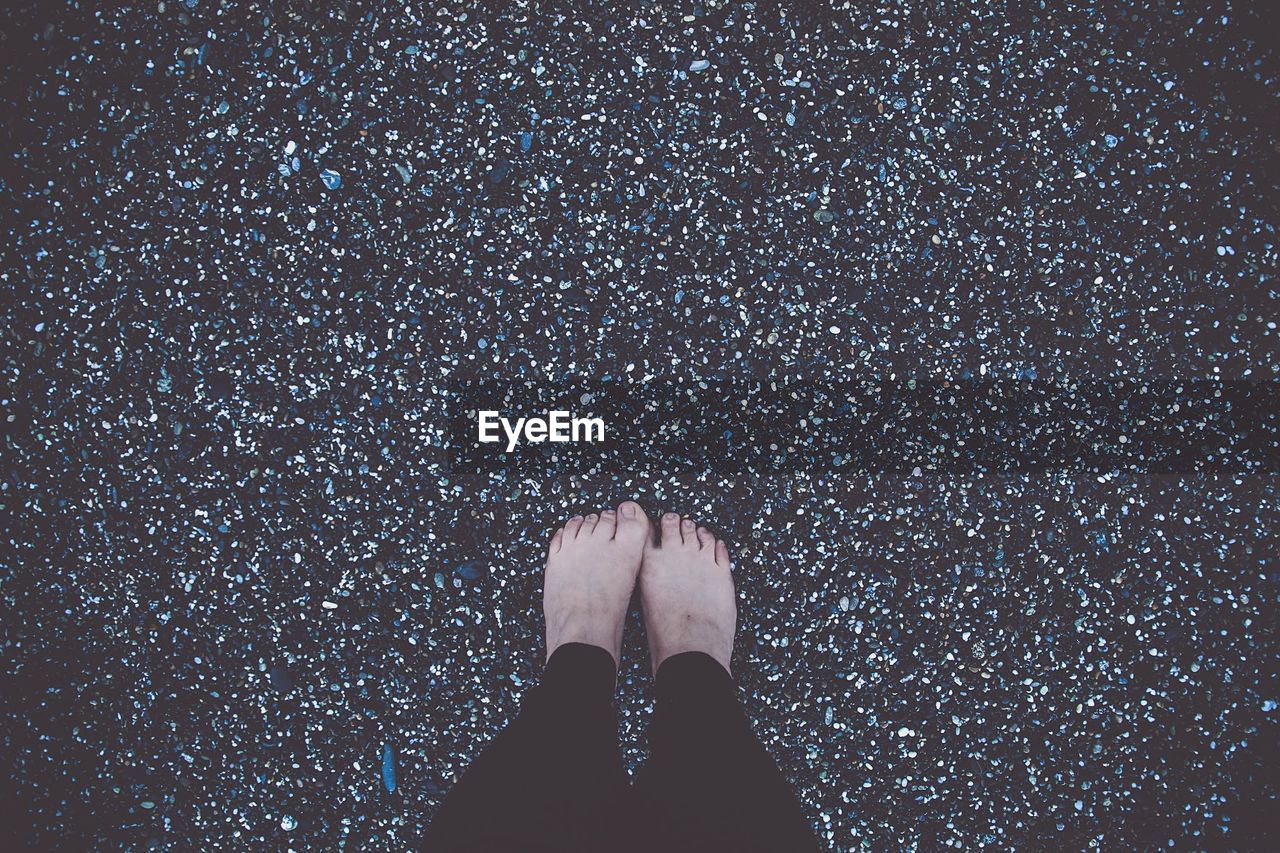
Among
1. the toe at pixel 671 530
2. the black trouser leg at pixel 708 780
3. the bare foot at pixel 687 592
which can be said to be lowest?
the black trouser leg at pixel 708 780

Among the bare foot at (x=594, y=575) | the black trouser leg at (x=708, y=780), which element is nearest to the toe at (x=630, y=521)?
the bare foot at (x=594, y=575)

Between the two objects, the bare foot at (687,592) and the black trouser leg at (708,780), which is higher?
the bare foot at (687,592)

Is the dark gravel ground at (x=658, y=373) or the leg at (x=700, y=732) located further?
the dark gravel ground at (x=658, y=373)

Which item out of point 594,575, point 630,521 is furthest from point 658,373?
point 594,575

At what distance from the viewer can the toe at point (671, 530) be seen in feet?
4.66

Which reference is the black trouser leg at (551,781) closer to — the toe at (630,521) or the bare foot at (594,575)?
the bare foot at (594,575)

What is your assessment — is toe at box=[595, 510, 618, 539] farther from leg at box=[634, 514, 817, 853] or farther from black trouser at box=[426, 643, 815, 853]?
black trouser at box=[426, 643, 815, 853]

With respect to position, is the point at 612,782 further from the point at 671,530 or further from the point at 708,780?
the point at 671,530

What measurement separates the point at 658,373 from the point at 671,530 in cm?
31

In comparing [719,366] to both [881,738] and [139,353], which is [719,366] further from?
[139,353]

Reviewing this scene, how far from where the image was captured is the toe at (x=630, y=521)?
1419mm

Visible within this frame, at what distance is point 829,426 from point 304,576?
1064mm

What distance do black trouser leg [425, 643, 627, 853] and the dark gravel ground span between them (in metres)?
0.17

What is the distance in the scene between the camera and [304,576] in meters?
1.39
